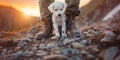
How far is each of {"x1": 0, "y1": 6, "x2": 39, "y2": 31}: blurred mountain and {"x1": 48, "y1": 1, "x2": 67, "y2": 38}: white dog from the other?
0.89 metres

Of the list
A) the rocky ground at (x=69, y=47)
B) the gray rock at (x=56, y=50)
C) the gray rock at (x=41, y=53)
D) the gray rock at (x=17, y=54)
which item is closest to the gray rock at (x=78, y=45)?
the rocky ground at (x=69, y=47)

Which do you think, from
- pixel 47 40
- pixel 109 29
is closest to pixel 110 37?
pixel 109 29

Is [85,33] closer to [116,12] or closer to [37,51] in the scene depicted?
[37,51]

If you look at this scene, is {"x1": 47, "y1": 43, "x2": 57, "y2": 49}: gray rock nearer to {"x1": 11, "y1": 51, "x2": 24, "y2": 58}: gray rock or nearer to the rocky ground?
the rocky ground

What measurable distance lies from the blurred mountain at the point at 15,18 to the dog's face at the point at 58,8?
0.95 m

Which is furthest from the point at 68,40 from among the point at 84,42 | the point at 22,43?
the point at 22,43

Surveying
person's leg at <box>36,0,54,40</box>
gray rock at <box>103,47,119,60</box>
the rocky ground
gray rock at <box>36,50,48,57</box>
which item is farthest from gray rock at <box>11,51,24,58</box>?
gray rock at <box>103,47,119,60</box>

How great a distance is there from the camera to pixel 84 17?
12.0ft

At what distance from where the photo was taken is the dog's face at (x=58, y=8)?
250 centimetres

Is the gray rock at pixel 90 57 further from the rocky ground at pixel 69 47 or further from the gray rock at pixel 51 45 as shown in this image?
the gray rock at pixel 51 45

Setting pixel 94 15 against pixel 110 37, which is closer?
pixel 110 37

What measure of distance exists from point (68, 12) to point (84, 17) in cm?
100

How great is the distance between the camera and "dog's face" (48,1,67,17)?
250 centimetres

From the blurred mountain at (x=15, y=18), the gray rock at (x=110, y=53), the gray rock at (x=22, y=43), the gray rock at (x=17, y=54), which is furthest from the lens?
the blurred mountain at (x=15, y=18)
